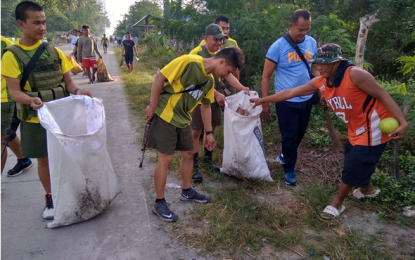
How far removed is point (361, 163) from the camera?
269 cm

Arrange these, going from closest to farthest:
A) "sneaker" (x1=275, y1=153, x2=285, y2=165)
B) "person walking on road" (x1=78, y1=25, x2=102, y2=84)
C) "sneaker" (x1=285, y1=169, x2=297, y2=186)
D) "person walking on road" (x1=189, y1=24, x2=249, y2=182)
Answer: "person walking on road" (x1=189, y1=24, x2=249, y2=182)
"sneaker" (x1=285, y1=169, x2=297, y2=186)
"sneaker" (x1=275, y1=153, x2=285, y2=165)
"person walking on road" (x1=78, y1=25, x2=102, y2=84)

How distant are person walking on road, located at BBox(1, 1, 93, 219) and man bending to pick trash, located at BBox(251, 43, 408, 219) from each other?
2.26 meters

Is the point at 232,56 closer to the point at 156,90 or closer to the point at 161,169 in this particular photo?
the point at 156,90

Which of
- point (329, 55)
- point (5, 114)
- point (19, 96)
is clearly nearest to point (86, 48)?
point (5, 114)

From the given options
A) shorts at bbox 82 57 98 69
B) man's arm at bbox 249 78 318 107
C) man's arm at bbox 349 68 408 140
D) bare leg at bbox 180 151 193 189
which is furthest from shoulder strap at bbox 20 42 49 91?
shorts at bbox 82 57 98 69

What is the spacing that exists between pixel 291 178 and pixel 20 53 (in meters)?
3.03

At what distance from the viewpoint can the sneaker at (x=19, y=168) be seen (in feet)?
12.3

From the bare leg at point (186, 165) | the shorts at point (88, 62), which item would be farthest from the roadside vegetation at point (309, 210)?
the shorts at point (88, 62)

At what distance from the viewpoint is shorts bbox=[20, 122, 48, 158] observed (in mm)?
2746

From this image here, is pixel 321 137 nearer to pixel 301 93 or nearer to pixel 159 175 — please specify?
pixel 301 93

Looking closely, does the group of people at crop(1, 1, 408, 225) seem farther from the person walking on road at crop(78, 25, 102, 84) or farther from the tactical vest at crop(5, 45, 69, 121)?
the person walking on road at crop(78, 25, 102, 84)

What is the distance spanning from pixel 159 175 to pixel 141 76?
29.8 ft

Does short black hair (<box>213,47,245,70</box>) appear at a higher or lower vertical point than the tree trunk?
lower

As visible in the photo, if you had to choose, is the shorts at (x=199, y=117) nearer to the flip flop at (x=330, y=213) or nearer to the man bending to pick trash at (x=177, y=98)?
the man bending to pick trash at (x=177, y=98)
